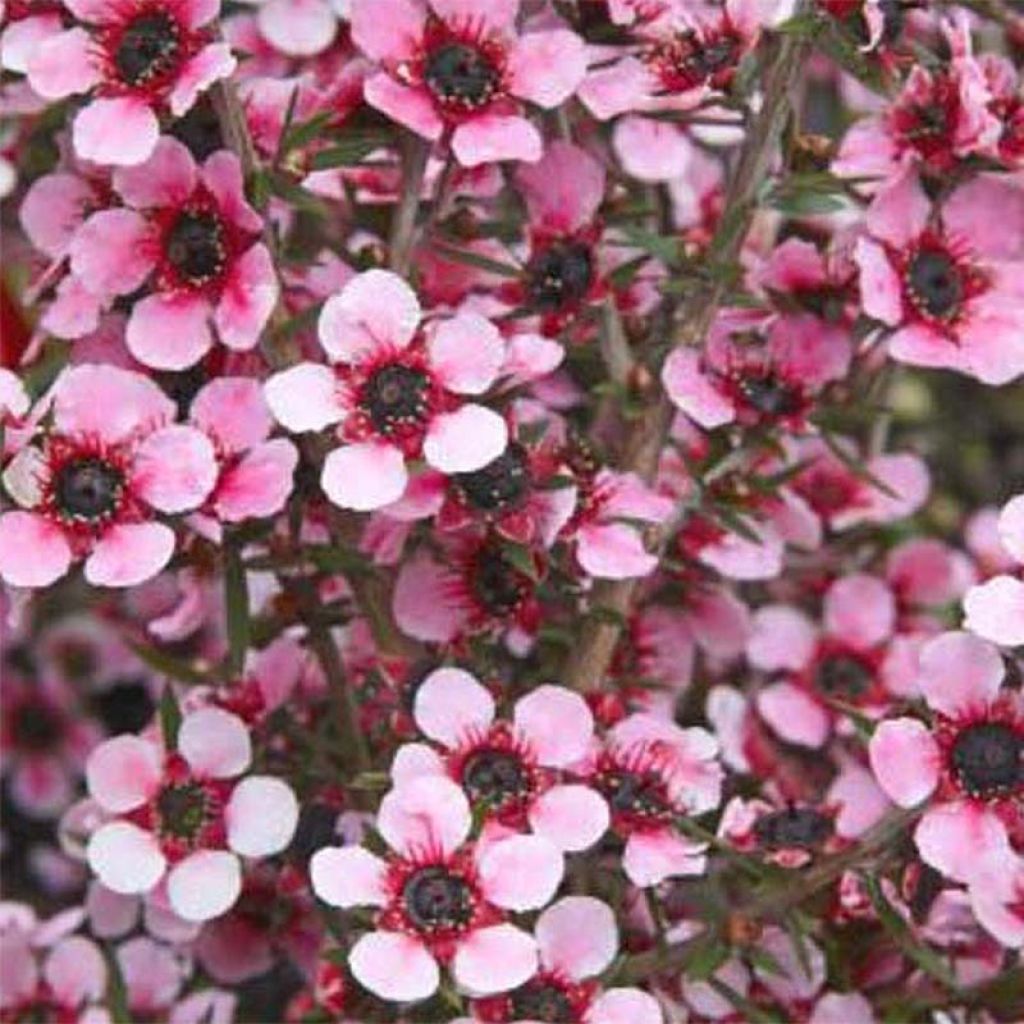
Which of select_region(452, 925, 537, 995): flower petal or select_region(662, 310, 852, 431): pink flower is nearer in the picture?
select_region(452, 925, 537, 995): flower petal

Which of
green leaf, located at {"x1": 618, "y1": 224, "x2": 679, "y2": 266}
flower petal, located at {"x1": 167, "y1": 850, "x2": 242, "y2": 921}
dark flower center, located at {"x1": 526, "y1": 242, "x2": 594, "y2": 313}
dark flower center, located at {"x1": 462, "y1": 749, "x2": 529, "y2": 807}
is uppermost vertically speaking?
green leaf, located at {"x1": 618, "y1": 224, "x2": 679, "y2": 266}

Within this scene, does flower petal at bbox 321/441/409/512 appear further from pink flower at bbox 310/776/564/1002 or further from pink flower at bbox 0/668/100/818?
pink flower at bbox 0/668/100/818

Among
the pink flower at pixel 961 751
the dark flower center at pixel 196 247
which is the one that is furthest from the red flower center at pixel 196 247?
the pink flower at pixel 961 751

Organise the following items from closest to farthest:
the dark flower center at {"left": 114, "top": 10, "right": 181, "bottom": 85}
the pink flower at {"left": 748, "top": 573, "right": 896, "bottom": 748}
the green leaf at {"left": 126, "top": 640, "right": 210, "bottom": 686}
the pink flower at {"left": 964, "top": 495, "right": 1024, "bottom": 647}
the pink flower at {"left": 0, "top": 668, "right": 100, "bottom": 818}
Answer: the pink flower at {"left": 964, "top": 495, "right": 1024, "bottom": 647} → the dark flower center at {"left": 114, "top": 10, "right": 181, "bottom": 85} → the green leaf at {"left": 126, "top": 640, "right": 210, "bottom": 686} → the pink flower at {"left": 748, "top": 573, "right": 896, "bottom": 748} → the pink flower at {"left": 0, "top": 668, "right": 100, "bottom": 818}

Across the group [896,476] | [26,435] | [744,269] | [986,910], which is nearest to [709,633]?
[896,476]

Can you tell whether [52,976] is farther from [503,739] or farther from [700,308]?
[700,308]

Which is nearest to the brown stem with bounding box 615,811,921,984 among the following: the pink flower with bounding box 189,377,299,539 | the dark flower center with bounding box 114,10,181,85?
the pink flower with bounding box 189,377,299,539

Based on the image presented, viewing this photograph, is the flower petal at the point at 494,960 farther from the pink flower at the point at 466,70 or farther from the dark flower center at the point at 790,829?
the pink flower at the point at 466,70
